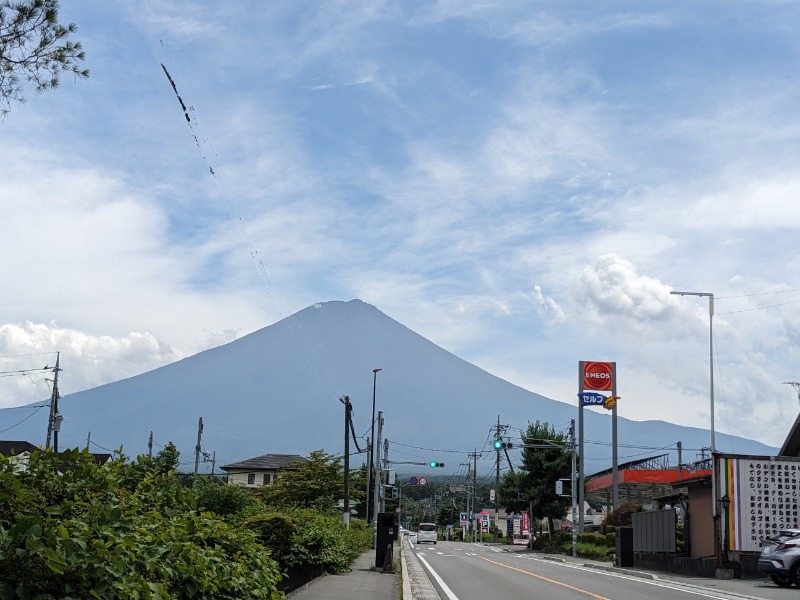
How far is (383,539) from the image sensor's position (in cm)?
2448

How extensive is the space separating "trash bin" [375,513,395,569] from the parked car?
9437 millimetres

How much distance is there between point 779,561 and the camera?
21.5 meters

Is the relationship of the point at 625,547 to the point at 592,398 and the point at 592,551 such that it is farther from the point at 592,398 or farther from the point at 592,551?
the point at 592,398

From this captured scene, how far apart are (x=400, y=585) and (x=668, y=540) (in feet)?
48.4

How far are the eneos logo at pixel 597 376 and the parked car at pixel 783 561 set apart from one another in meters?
32.6

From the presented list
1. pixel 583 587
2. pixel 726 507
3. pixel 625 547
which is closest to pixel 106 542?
pixel 583 587

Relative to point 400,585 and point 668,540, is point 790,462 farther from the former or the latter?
point 400,585

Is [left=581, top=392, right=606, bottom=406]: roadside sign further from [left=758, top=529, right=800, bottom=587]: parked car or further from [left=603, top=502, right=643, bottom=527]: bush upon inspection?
[left=758, top=529, right=800, bottom=587]: parked car

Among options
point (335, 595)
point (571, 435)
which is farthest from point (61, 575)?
point (571, 435)

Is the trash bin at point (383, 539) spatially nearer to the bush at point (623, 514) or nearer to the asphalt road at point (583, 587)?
the asphalt road at point (583, 587)

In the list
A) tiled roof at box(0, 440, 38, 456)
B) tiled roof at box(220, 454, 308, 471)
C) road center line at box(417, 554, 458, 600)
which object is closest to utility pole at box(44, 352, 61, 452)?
tiled roof at box(0, 440, 38, 456)

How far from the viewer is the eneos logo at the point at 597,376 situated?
54938 millimetres

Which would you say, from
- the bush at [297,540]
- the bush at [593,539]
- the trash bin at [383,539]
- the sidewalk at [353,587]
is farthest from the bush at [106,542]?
the bush at [593,539]

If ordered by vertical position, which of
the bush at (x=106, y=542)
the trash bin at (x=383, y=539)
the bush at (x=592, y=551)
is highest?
the bush at (x=106, y=542)
